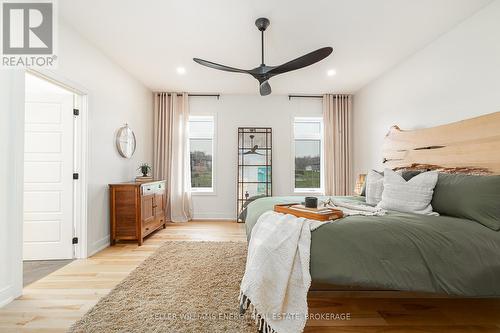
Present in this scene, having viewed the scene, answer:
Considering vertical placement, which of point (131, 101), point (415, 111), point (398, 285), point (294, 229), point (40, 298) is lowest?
point (40, 298)

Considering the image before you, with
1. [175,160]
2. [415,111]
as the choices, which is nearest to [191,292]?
[175,160]

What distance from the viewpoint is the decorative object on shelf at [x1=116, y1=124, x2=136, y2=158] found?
3539 millimetres

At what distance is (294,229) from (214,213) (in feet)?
12.0

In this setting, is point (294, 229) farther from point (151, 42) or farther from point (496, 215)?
point (151, 42)

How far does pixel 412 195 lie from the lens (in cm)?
204

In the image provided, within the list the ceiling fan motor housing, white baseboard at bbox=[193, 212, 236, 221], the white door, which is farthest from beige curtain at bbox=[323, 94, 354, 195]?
the white door

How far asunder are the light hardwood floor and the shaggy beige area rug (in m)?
0.20

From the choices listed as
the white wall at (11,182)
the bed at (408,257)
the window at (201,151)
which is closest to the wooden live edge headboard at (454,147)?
the bed at (408,257)

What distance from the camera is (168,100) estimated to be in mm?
4820

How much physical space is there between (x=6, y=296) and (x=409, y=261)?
9.90 feet

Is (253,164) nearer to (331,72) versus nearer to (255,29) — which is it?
(331,72)

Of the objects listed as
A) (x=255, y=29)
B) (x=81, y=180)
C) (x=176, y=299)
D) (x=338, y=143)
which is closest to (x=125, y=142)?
(x=81, y=180)

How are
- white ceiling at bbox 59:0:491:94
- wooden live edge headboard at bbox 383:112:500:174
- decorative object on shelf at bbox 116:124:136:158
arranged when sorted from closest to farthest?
1. wooden live edge headboard at bbox 383:112:500:174
2. white ceiling at bbox 59:0:491:94
3. decorative object on shelf at bbox 116:124:136:158

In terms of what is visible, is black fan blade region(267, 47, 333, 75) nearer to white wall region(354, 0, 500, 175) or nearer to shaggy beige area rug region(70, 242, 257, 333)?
white wall region(354, 0, 500, 175)
